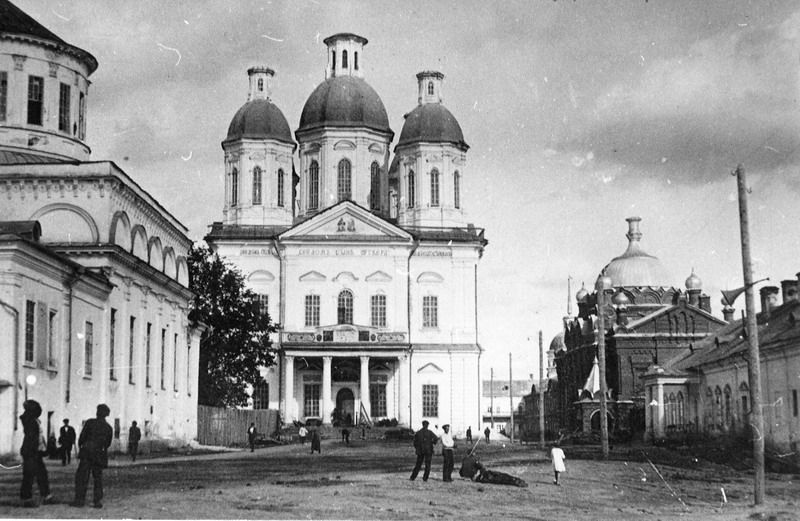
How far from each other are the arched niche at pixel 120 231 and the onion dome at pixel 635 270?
1911 inches

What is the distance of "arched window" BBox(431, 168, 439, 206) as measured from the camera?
70.1 metres

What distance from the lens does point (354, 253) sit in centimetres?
6681

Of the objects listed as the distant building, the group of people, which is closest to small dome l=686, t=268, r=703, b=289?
the distant building

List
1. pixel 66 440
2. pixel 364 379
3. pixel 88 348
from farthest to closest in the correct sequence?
pixel 364 379 → pixel 88 348 → pixel 66 440

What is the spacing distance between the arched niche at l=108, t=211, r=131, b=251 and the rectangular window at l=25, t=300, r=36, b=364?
19.9 feet

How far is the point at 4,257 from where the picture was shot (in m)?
25.4

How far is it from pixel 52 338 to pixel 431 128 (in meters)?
44.6

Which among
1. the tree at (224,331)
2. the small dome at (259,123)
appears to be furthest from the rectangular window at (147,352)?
the small dome at (259,123)

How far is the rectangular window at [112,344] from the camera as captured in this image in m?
32.5

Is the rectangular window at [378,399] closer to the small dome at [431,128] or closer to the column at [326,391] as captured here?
the column at [326,391]

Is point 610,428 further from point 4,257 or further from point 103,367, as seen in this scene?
point 4,257

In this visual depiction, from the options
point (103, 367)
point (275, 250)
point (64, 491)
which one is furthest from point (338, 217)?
point (64, 491)

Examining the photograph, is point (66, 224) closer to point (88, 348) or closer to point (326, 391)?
point (88, 348)

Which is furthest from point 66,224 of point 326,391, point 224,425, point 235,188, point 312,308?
point 235,188
